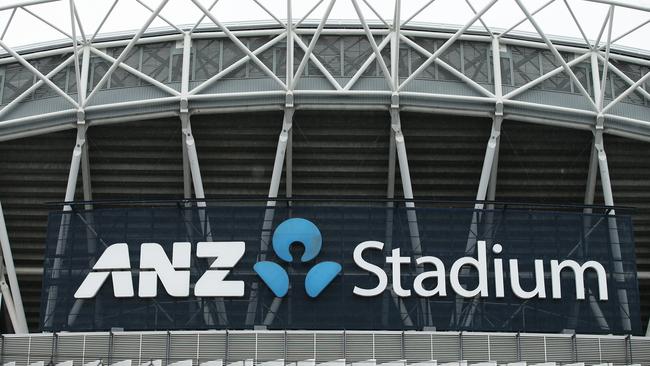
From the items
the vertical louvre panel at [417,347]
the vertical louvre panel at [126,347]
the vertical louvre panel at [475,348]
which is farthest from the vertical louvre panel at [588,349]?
the vertical louvre panel at [126,347]

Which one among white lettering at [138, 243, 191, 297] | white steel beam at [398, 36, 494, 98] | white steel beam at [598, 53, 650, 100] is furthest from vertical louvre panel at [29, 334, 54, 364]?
white steel beam at [598, 53, 650, 100]

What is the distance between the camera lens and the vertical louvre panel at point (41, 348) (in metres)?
38.0

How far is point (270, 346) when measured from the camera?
1489 inches

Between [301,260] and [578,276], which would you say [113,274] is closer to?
[301,260]

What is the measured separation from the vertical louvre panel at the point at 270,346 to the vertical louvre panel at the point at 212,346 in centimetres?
106

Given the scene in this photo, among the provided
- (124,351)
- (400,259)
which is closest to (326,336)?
(400,259)

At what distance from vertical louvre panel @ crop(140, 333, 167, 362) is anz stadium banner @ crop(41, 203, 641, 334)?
28.2 inches

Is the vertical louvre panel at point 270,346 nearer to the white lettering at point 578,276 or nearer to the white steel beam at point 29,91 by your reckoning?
the white lettering at point 578,276

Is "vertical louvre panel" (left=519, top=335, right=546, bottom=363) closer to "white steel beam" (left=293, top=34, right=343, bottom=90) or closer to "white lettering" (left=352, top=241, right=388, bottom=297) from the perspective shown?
"white lettering" (left=352, top=241, right=388, bottom=297)

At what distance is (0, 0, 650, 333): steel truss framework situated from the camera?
131 ft

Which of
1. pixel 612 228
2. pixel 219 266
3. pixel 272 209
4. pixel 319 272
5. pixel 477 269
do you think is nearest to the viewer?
pixel 319 272

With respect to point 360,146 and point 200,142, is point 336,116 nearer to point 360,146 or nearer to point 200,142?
point 360,146

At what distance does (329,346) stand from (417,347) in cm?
263

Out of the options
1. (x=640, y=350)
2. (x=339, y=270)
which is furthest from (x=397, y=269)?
(x=640, y=350)
